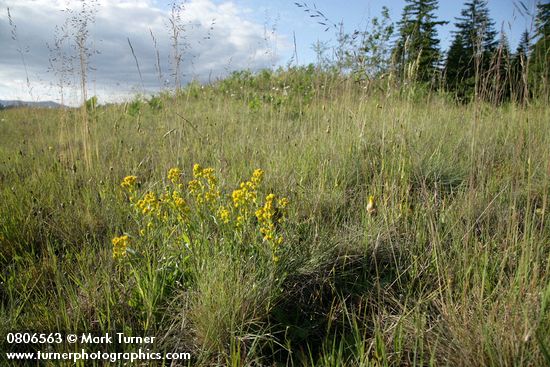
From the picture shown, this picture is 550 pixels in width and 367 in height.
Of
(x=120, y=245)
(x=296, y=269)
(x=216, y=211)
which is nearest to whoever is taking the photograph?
(x=120, y=245)

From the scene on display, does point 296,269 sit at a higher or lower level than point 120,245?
lower

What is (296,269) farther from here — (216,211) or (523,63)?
(523,63)

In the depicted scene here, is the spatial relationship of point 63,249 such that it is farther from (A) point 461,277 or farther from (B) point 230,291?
(A) point 461,277

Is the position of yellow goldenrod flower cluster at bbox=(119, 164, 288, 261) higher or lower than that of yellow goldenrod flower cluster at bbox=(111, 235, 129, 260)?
higher

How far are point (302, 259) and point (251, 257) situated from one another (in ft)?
0.90

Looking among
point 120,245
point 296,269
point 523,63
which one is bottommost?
point 296,269

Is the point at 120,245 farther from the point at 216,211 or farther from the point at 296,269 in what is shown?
the point at 296,269

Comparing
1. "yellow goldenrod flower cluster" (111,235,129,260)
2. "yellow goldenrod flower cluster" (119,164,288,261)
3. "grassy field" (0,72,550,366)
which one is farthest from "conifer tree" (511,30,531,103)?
"yellow goldenrod flower cluster" (111,235,129,260)

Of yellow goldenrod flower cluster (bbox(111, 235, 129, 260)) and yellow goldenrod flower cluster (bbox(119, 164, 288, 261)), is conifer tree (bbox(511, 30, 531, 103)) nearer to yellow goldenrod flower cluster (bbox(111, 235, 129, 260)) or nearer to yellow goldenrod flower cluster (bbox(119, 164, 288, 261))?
yellow goldenrod flower cluster (bbox(119, 164, 288, 261))

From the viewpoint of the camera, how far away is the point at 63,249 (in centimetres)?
201

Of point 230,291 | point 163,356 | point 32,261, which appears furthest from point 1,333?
point 230,291

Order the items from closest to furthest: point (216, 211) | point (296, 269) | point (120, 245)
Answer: point (120, 245)
point (296, 269)
point (216, 211)

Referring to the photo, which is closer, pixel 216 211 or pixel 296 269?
pixel 296 269

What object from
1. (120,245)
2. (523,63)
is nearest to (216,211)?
(120,245)
